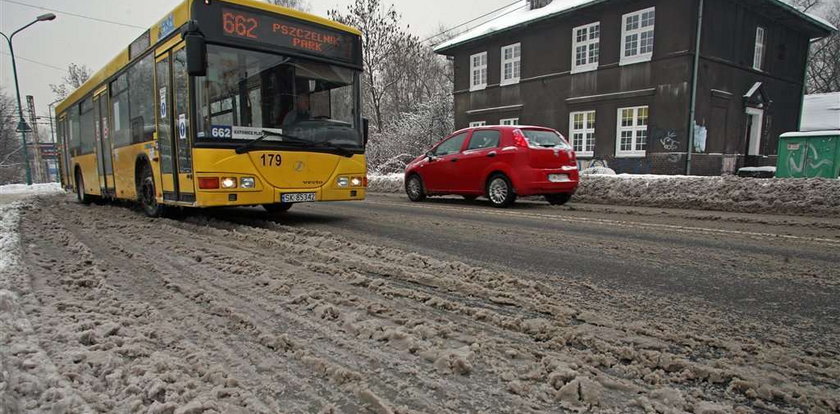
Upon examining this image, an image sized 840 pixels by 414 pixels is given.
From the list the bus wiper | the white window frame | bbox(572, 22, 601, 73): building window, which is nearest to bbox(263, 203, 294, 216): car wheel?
the bus wiper

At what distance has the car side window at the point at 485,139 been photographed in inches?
366

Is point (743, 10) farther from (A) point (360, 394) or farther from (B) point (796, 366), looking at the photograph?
(A) point (360, 394)

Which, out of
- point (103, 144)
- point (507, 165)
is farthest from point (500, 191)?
point (103, 144)

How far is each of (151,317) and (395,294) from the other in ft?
5.01

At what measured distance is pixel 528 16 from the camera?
A: 22.5m

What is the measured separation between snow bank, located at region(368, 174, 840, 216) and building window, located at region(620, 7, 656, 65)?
970 centimetres

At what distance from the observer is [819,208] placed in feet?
26.3

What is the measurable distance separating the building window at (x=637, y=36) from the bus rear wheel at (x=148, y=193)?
720 inches

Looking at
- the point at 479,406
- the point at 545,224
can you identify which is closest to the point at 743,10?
the point at 545,224

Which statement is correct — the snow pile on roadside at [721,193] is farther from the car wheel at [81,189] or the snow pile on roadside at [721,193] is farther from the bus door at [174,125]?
the car wheel at [81,189]

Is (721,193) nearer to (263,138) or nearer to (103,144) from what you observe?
(263,138)

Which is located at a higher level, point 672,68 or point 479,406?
point 672,68

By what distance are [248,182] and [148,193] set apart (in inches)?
109

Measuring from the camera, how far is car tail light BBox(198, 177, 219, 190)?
19.5 ft
